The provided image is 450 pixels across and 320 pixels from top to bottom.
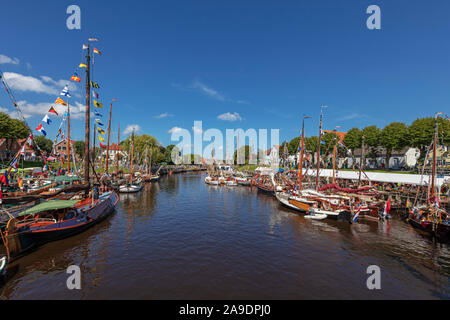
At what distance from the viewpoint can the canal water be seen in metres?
11.9

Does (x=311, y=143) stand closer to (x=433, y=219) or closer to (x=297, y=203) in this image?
(x=297, y=203)

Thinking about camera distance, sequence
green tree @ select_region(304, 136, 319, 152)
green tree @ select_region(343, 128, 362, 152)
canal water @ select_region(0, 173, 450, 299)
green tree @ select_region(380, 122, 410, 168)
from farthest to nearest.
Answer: green tree @ select_region(304, 136, 319, 152) → green tree @ select_region(343, 128, 362, 152) → green tree @ select_region(380, 122, 410, 168) → canal water @ select_region(0, 173, 450, 299)

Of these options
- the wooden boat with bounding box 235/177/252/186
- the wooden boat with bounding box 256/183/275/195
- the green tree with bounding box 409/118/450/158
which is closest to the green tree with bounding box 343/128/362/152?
the green tree with bounding box 409/118/450/158

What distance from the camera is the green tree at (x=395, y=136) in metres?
58.2

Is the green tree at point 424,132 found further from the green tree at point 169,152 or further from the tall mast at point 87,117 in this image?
the green tree at point 169,152

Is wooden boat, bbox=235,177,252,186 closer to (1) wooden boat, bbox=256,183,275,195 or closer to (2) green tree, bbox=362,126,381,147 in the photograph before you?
(1) wooden boat, bbox=256,183,275,195

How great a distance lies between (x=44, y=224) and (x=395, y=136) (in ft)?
263

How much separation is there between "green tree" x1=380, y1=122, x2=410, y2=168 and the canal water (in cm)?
4658

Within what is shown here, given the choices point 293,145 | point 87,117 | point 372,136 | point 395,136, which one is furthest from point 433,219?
point 293,145

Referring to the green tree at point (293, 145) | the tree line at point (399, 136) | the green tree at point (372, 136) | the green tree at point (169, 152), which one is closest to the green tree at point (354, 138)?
A: the tree line at point (399, 136)

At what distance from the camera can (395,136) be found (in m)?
59.7
